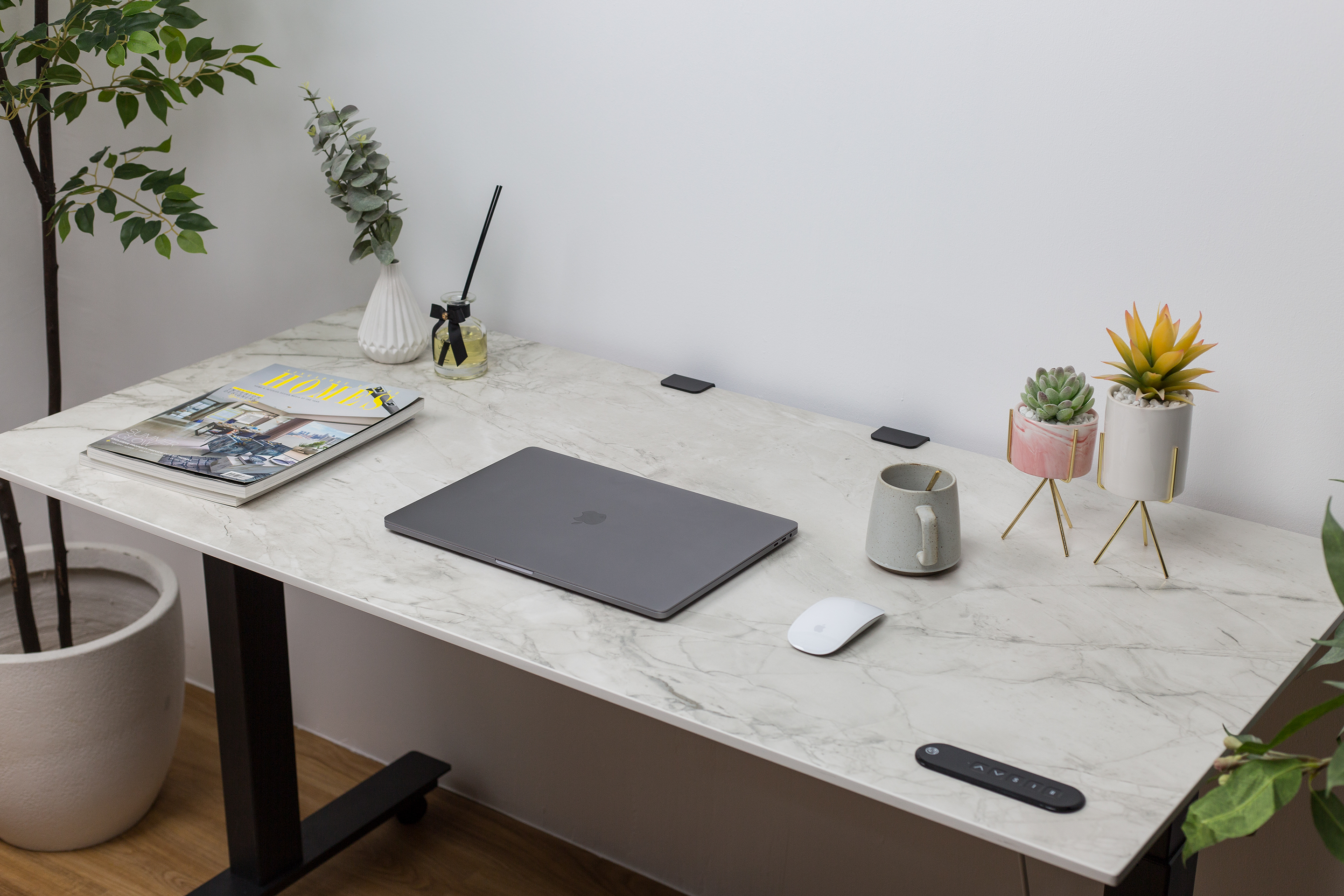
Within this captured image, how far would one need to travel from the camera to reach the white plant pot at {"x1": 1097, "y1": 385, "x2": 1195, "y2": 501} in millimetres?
1119

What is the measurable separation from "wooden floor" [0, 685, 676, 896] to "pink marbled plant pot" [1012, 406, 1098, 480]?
1036 millimetres

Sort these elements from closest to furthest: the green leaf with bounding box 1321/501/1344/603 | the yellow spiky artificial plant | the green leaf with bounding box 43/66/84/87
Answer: the green leaf with bounding box 1321/501/1344/603 < the yellow spiky artificial plant < the green leaf with bounding box 43/66/84/87

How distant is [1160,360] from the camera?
1109 mm

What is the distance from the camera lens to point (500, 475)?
52.1 inches

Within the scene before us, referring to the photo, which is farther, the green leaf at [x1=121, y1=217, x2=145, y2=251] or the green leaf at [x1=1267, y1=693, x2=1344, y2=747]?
the green leaf at [x1=121, y1=217, x2=145, y2=251]

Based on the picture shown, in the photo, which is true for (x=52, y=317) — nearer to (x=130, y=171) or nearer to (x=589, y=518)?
(x=130, y=171)

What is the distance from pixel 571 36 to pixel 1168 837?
122 centimetres

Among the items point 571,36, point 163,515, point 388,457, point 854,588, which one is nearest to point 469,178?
point 571,36

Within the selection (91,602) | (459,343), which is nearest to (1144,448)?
(459,343)

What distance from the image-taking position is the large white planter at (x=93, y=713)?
5.73ft

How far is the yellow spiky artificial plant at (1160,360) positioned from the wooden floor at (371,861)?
115 centimetres

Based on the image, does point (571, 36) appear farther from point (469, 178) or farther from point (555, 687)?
point (555, 687)

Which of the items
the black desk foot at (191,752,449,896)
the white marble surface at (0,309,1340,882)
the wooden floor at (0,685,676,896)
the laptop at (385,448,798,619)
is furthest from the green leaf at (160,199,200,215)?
the wooden floor at (0,685,676,896)

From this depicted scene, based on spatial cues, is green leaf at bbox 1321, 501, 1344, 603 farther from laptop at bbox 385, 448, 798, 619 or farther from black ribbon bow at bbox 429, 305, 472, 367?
black ribbon bow at bbox 429, 305, 472, 367
